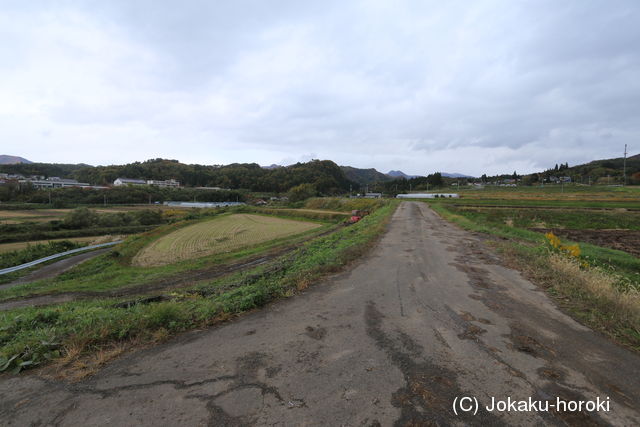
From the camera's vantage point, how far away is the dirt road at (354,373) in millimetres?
2625

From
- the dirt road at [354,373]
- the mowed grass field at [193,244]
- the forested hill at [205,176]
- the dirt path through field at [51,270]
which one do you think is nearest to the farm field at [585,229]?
the dirt road at [354,373]

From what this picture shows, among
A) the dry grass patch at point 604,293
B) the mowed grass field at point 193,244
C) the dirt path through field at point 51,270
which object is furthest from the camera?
the mowed grass field at point 193,244

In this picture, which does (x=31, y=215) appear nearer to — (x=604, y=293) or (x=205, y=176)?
(x=604, y=293)

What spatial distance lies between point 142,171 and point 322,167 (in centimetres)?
10080

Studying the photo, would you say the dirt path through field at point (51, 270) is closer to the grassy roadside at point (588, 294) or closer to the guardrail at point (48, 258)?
the guardrail at point (48, 258)

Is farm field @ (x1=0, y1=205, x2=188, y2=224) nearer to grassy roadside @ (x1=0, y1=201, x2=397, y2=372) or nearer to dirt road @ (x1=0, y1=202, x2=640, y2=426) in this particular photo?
grassy roadside @ (x1=0, y1=201, x2=397, y2=372)

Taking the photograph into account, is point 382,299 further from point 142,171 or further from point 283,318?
point 142,171

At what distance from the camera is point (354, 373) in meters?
3.27

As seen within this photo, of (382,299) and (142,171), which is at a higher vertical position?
(142,171)

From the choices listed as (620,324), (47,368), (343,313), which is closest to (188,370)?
(47,368)

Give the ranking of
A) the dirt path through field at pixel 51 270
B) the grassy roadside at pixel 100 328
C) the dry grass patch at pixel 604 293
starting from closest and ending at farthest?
the grassy roadside at pixel 100 328 < the dry grass patch at pixel 604 293 < the dirt path through field at pixel 51 270

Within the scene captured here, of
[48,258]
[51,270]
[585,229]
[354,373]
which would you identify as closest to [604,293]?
[354,373]

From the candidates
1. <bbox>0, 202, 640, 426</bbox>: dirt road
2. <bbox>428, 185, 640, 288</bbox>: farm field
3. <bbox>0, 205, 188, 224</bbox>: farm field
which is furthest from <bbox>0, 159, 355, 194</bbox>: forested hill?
<bbox>0, 202, 640, 426</bbox>: dirt road

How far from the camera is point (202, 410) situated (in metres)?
2.64
